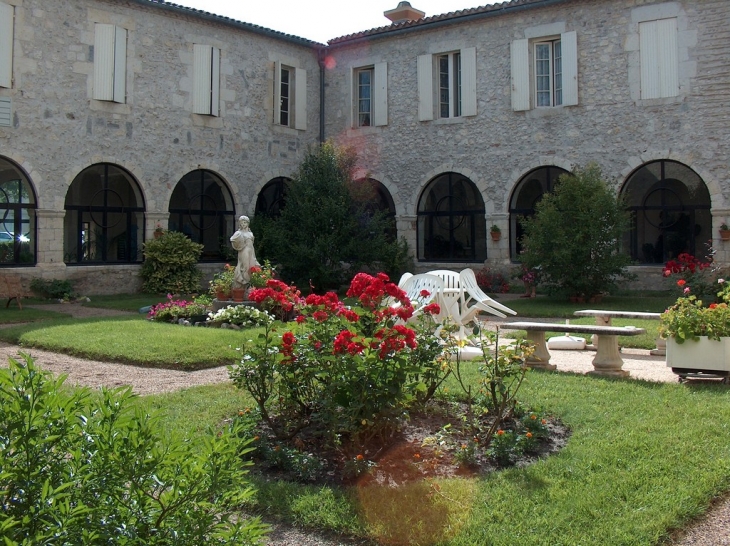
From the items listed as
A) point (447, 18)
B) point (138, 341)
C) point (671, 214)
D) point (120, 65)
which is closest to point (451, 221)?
point (447, 18)

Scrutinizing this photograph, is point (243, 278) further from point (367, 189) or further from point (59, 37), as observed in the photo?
point (59, 37)

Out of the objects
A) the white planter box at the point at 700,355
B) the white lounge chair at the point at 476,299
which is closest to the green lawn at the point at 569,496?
the white planter box at the point at 700,355

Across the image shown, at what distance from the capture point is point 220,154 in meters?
16.8

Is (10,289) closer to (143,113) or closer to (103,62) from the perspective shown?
(143,113)

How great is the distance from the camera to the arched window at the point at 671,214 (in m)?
14.7

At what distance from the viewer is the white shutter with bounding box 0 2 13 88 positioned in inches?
532

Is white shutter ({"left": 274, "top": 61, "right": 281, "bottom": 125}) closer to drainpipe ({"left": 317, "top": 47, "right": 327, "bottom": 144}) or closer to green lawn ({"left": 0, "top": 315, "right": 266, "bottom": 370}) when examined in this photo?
drainpipe ({"left": 317, "top": 47, "right": 327, "bottom": 144})

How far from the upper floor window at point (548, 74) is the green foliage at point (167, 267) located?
847cm

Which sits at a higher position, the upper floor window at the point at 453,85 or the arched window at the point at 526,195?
the upper floor window at the point at 453,85

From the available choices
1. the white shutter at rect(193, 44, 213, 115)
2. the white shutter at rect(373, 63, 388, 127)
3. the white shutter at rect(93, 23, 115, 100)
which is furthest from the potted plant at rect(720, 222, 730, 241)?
the white shutter at rect(93, 23, 115, 100)

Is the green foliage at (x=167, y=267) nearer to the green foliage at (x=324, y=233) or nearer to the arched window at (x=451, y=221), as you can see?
the green foliage at (x=324, y=233)

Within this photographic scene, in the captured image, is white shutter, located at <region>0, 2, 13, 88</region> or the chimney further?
the chimney

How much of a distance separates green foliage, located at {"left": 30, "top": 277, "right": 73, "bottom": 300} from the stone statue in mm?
4612

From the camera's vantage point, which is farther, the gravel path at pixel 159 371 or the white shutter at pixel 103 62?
the white shutter at pixel 103 62
